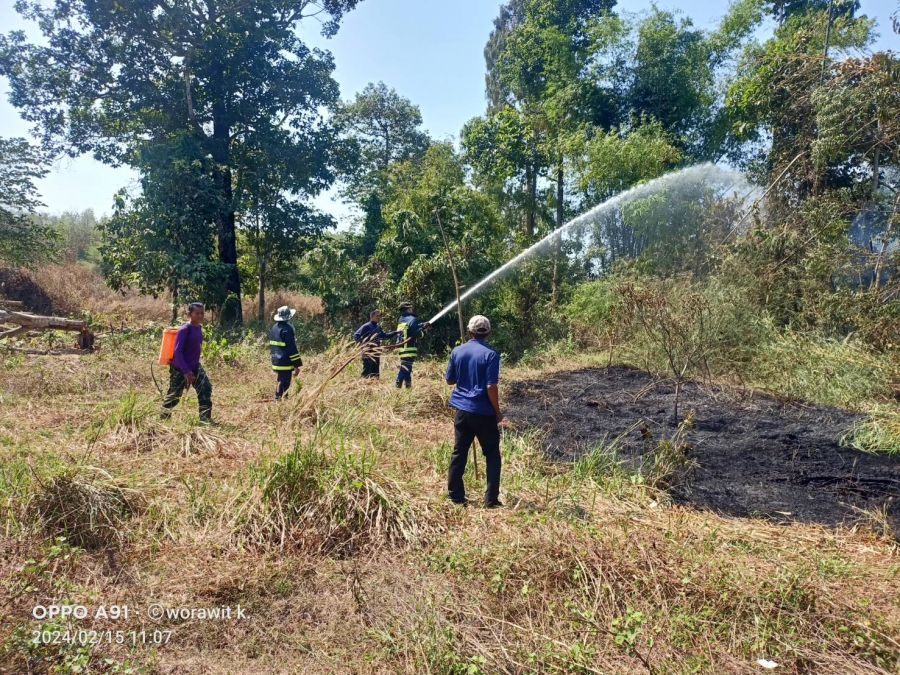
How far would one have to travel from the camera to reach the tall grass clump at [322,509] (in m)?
3.63

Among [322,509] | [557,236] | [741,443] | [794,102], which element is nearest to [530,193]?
[557,236]

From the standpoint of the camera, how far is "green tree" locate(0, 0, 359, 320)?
15.6 m

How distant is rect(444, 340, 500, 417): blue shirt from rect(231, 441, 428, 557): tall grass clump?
848 mm

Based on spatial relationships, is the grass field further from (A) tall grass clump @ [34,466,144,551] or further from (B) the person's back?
(B) the person's back

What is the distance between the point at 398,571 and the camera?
3.33 meters

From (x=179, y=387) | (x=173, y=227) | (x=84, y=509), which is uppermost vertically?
(x=173, y=227)

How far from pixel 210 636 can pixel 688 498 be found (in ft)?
12.4

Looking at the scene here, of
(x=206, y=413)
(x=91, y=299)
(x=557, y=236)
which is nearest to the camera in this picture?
(x=206, y=413)

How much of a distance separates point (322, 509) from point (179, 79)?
58.3 feet

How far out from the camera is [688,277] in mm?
12078

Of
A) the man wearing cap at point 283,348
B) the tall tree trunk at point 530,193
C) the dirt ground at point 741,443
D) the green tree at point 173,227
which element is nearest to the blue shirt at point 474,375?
the dirt ground at point 741,443

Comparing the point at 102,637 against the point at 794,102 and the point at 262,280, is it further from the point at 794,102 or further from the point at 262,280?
the point at 262,280

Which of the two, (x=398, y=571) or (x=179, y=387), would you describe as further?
(x=179, y=387)

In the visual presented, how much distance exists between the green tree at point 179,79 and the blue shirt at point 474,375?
1313cm
